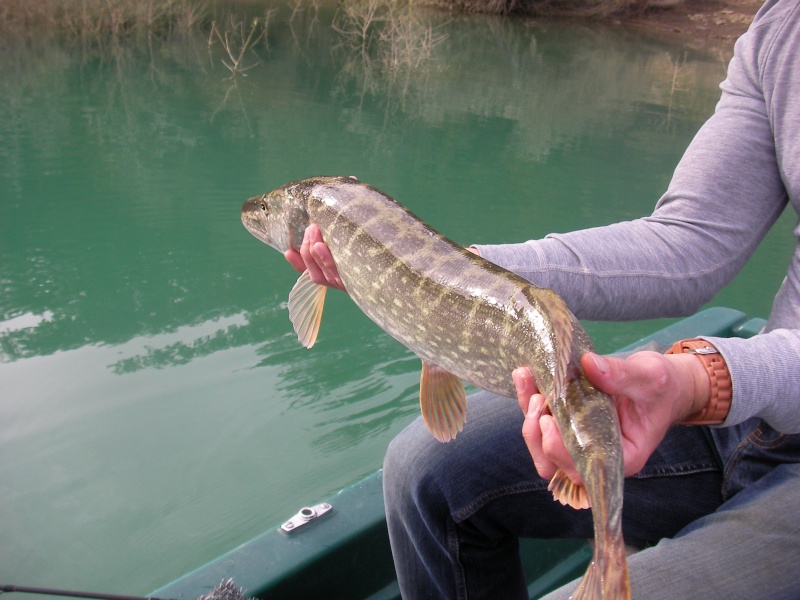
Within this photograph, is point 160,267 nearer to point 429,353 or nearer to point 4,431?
point 4,431

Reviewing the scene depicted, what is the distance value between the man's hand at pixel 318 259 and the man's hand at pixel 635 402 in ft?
2.46

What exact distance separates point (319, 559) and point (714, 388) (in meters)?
1.01

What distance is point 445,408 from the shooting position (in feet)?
4.69

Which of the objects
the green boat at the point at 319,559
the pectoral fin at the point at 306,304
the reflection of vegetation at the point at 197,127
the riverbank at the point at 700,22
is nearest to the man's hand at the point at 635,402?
the green boat at the point at 319,559

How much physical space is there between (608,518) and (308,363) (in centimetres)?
267

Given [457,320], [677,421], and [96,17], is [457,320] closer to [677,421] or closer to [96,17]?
[677,421]

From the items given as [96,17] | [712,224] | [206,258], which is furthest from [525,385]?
[96,17]

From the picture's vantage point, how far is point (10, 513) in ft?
8.29

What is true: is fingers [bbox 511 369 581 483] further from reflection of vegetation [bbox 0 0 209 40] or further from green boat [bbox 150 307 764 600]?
reflection of vegetation [bbox 0 0 209 40]

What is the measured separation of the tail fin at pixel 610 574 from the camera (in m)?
0.96

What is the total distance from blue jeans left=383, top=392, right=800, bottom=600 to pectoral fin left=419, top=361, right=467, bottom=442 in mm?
52

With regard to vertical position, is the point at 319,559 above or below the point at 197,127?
below

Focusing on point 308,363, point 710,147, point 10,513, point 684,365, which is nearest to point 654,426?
point 684,365

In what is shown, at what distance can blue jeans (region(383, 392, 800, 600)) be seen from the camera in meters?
1.35
